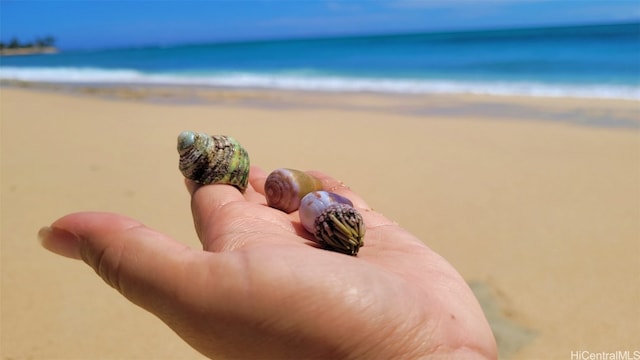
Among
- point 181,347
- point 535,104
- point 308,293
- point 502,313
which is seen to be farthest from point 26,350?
point 535,104

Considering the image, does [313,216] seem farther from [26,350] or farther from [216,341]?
[26,350]

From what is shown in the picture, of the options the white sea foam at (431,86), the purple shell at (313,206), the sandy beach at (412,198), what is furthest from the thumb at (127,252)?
the white sea foam at (431,86)

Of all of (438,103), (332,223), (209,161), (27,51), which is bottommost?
(27,51)

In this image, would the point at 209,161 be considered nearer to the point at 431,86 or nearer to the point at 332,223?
the point at 332,223

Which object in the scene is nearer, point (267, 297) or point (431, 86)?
point (267, 297)


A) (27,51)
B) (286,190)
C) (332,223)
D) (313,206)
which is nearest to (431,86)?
(286,190)

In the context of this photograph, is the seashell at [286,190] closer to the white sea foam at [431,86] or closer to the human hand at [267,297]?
the human hand at [267,297]

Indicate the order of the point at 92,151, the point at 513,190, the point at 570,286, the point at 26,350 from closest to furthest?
the point at 26,350
the point at 570,286
the point at 513,190
the point at 92,151

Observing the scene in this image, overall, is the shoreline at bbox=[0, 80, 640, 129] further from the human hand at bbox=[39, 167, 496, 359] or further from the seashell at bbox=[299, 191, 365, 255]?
the human hand at bbox=[39, 167, 496, 359]
